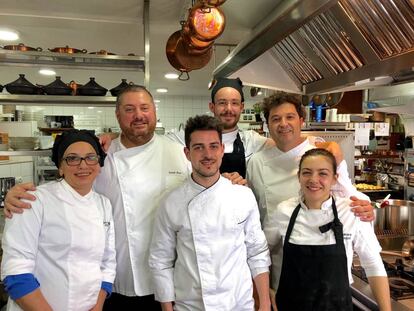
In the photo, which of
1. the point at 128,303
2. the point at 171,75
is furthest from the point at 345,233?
the point at 171,75

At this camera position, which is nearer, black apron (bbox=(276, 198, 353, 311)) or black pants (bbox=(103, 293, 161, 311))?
black apron (bbox=(276, 198, 353, 311))

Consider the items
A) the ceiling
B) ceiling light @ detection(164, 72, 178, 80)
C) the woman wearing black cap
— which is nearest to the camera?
the woman wearing black cap

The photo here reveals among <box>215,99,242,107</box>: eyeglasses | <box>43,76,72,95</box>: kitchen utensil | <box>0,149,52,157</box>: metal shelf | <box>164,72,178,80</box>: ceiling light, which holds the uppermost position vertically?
<box>164,72,178,80</box>: ceiling light

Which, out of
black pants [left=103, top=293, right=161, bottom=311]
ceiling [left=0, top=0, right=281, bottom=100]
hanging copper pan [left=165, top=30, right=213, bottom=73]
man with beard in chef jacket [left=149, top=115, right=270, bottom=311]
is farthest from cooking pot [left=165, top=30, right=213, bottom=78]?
black pants [left=103, top=293, right=161, bottom=311]

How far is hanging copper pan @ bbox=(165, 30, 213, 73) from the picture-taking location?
2.45m

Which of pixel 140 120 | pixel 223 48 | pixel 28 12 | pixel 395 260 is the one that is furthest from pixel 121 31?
pixel 395 260

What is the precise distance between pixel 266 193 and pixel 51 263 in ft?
3.22

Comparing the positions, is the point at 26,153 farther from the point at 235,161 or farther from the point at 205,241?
the point at 205,241

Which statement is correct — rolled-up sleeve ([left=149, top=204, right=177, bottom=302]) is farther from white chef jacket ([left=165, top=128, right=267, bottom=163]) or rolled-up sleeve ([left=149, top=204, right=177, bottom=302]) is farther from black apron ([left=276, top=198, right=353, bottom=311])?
white chef jacket ([left=165, top=128, right=267, bottom=163])

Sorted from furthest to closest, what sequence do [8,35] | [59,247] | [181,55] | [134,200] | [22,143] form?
[8,35] < [181,55] < [22,143] < [134,200] < [59,247]

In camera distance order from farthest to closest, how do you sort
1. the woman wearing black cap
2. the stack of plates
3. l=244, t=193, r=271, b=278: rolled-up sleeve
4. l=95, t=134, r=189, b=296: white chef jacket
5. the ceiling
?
the ceiling < the stack of plates < l=95, t=134, r=189, b=296: white chef jacket < l=244, t=193, r=271, b=278: rolled-up sleeve < the woman wearing black cap

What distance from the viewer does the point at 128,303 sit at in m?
1.64

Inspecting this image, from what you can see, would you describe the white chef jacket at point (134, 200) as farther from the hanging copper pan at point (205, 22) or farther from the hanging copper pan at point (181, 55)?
the hanging copper pan at point (181, 55)

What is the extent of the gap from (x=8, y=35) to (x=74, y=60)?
122cm
